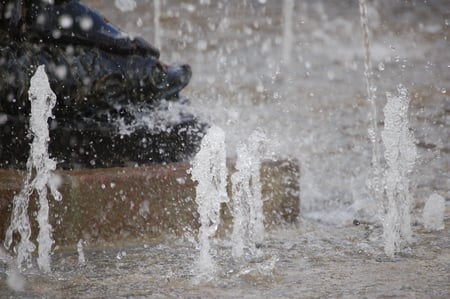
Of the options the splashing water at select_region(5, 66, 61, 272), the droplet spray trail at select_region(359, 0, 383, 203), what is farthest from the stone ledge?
the droplet spray trail at select_region(359, 0, 383, 203)

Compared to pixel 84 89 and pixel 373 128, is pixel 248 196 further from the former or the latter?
pixel 373 128

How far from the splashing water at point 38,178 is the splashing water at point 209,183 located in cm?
55

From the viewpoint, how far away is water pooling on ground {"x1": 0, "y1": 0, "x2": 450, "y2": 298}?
8.52ft

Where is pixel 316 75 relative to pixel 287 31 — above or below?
below

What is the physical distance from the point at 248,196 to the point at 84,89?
810 mm

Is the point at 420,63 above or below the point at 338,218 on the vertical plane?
above

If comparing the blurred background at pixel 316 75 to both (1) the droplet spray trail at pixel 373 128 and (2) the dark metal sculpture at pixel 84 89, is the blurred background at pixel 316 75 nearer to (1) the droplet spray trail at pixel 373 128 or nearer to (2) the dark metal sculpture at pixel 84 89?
(1) the droplet spray trail at pixel 373 128

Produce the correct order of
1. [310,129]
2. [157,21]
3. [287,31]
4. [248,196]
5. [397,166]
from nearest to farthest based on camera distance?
[397,166]
[248,196]
[310,129]
[287,31]
[157,21]

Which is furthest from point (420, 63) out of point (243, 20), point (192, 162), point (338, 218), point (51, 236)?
point (51, 236)

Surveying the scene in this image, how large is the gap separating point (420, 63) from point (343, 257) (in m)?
6.07

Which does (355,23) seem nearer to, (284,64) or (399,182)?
(284,64)

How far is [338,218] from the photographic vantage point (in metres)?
3.99

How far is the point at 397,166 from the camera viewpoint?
10.4ft

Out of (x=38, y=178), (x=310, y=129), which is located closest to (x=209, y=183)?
(x=38, y=178)
